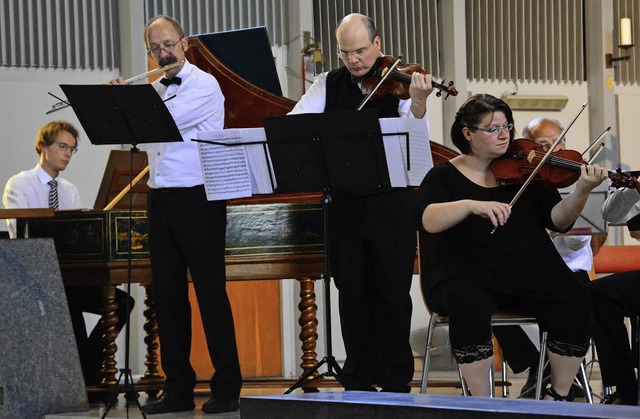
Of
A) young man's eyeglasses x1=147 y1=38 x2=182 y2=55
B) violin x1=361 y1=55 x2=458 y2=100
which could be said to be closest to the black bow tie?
young man's eyeglasses x1=147 y1=38 x2=182 y2=55

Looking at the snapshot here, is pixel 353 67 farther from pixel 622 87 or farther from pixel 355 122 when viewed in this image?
pixel 622 87

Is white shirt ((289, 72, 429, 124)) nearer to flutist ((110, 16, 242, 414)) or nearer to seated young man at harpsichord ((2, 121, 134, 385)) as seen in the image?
flutist ((110, 16, 242, 414))

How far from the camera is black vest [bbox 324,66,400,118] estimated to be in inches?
168

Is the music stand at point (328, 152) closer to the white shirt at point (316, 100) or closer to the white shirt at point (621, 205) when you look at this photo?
the white shirt at point (316, 100)

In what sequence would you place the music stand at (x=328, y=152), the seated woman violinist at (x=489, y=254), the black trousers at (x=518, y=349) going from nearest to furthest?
the seated woman violinist at (x=489, y=254), the music stand at (x=328, y=152), the black trousers at (x=518, y=349)

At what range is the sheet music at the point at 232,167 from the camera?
13.8 ft

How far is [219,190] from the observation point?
4.24 meters

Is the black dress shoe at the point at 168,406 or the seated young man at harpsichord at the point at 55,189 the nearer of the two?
the black dress shoe at the point at 168,406

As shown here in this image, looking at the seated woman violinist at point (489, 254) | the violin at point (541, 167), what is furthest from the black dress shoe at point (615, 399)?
the violin at point (541, 167)

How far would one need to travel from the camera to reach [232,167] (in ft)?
13.9

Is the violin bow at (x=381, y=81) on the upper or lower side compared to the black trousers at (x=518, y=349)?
upper

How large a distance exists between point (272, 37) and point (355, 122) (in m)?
4.19

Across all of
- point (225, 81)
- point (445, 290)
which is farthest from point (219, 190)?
point (225, 81)

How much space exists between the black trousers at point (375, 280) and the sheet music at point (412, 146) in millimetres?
182
